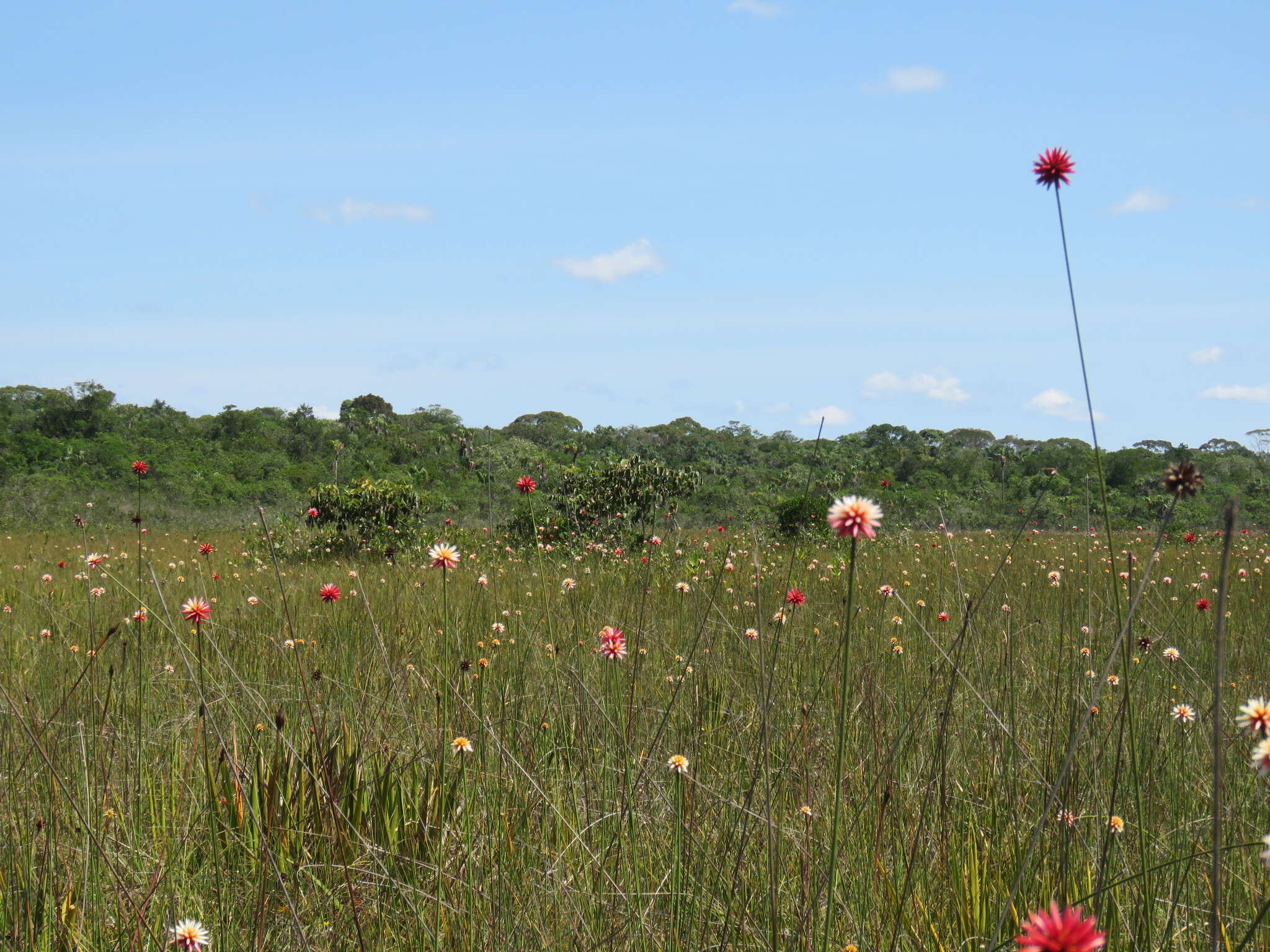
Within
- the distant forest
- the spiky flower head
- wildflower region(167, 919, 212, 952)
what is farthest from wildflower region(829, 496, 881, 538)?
the distant forest

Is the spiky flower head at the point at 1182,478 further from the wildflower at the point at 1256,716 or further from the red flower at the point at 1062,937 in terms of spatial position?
the red flower at the point at 1062,937

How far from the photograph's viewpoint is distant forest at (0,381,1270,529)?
19922mm

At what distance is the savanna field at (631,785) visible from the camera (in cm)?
168

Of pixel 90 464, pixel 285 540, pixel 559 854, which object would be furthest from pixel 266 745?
pixel 90 464

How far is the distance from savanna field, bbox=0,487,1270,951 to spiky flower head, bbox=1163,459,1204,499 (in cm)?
12

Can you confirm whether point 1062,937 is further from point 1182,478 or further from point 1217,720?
point 1182,478

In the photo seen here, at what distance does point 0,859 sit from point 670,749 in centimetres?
Result: 168

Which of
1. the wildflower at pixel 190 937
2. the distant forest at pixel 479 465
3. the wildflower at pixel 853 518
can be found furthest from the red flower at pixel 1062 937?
the distant forest at pixel 479 465

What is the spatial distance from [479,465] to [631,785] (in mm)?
25031

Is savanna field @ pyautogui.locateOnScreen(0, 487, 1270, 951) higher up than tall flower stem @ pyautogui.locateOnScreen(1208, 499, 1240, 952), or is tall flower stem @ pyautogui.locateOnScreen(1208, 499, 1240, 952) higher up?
tall flower stem @ pyautogui.locateOnScreen(1208, 499, 1240, 952)

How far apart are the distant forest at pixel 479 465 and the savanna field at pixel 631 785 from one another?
9.25 metres

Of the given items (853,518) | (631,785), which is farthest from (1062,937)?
(631,785)

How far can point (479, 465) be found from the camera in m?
26.7

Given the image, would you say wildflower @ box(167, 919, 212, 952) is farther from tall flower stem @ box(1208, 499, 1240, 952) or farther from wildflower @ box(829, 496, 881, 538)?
tall flower stem @ box(1208, 499, 1240, 952)
